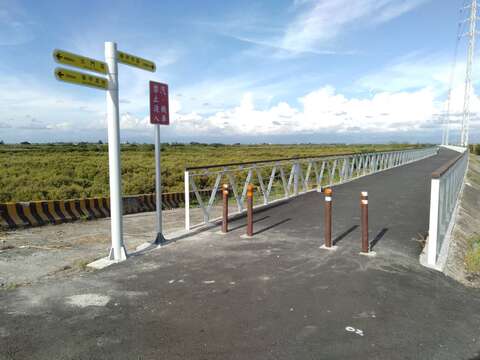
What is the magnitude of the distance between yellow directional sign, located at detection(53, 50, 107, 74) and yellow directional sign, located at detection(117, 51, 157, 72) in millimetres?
354

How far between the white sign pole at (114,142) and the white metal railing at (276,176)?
5.58 feet

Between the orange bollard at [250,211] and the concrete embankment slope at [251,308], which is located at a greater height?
the orange bollard at [250,211]

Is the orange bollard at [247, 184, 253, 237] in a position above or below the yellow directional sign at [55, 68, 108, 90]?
below

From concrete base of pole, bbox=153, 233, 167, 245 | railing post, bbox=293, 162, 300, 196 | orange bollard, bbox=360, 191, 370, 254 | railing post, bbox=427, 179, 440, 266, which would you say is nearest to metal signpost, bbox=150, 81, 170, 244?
concrete base of pole, bbox=153, 233, 167, 245

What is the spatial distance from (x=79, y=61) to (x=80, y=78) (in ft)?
0.74

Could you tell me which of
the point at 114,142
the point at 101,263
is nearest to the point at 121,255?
the point at 101,263

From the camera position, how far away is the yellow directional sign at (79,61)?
480 centimetres

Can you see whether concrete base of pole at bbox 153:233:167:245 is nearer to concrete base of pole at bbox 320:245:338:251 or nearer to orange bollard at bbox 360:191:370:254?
concrete base of pole at bbox 320:245:338:251

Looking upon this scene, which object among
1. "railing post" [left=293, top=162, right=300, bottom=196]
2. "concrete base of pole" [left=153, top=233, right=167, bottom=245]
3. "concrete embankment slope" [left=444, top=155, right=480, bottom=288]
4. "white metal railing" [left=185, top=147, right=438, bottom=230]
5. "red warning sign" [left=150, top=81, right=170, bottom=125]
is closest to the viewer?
"concrete embankment slope" [left=444, top=155, right=480, bottom=288]

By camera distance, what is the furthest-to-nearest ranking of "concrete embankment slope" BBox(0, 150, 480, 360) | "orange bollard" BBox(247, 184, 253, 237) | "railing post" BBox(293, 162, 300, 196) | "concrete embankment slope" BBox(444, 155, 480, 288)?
"railing post" BBox(293, 162, 300, 196) → "orange bollard" BBox(247, 184, 253, 237) → "concrete embankment slope" BBox(444, 155, 480, 288) → "concrete embankment slope" BBox(0, 150, 480, 360)

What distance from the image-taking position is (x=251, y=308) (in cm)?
391

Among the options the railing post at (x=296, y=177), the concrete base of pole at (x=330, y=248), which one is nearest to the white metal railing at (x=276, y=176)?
the railing post at (x=296, y=177)

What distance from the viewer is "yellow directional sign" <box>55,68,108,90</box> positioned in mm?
4795

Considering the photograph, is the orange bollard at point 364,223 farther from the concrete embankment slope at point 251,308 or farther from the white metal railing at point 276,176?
the white metal railing at point 276,176
